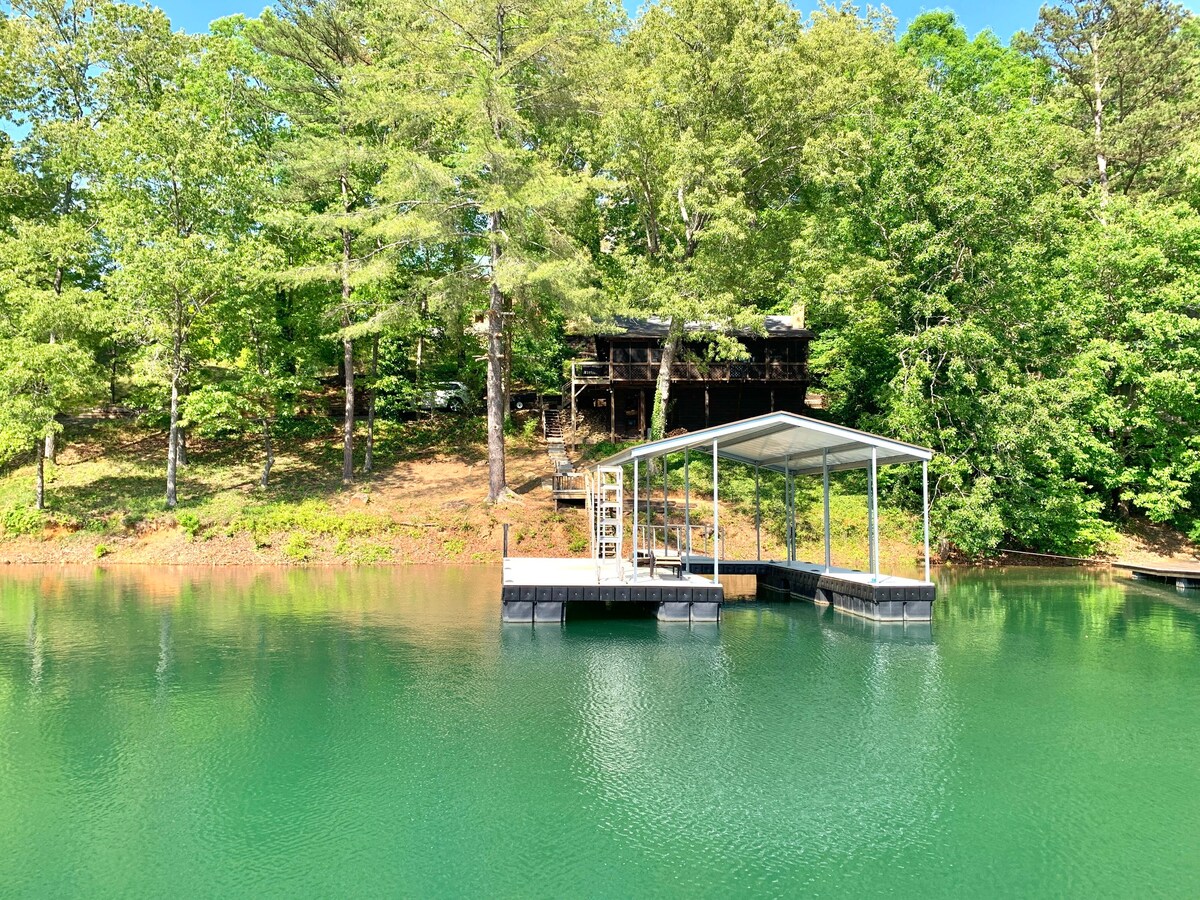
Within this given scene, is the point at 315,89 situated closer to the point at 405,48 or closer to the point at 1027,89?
the point at 405,48

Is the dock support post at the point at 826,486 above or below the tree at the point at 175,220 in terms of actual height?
below

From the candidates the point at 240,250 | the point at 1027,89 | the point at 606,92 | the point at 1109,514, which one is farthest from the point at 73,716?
the point at 1027,89

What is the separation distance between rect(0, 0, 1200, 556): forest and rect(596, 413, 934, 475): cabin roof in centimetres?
545

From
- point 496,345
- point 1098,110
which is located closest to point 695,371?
point 496,345

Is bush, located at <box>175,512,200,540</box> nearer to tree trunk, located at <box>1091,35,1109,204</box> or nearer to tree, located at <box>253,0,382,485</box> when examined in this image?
tree, located at <box>253,0,382,485</box>

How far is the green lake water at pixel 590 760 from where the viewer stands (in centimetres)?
451

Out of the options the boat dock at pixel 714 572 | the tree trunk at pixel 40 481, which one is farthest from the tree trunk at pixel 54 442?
the boat dock at pixel 714 572

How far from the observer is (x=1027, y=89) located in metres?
33.5

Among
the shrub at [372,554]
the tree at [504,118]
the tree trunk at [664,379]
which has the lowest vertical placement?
the shrub at [372,554]

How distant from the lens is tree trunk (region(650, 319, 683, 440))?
24375mm

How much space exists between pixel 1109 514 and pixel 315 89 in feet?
89.6

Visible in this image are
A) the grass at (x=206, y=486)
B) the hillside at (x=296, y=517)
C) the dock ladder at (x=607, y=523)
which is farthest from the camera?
the grass at (x=206, y=486)

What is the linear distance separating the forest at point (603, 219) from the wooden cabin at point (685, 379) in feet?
6.28

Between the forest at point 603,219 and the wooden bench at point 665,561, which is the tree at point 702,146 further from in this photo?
the wooden bench at point 665,561
